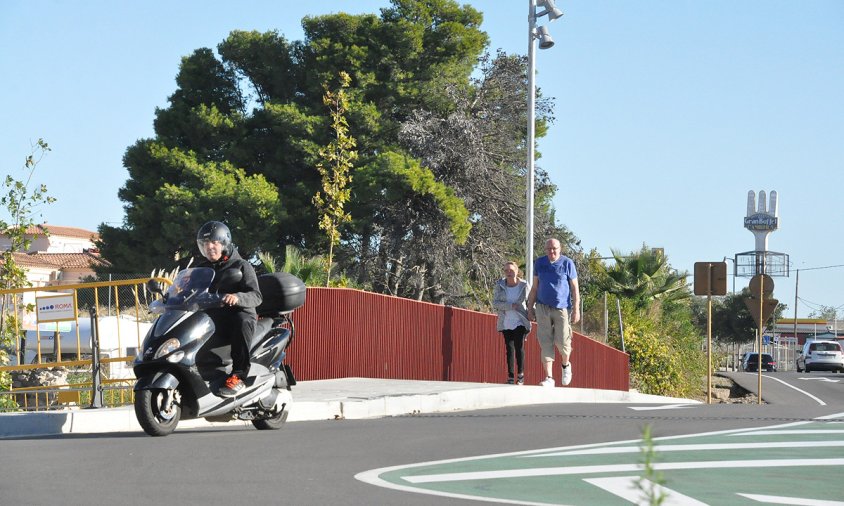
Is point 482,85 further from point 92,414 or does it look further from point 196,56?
point 92,414

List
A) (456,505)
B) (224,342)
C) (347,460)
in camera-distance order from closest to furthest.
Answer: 1. (456,505)
2. (347,460)
3. (224,342)

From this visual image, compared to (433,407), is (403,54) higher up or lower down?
higher up

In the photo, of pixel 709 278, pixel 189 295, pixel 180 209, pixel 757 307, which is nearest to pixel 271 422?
pixel 189 295

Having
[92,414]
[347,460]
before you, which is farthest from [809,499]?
[92,414]

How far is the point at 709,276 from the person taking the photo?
22.8 meters

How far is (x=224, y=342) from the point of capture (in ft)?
29.5

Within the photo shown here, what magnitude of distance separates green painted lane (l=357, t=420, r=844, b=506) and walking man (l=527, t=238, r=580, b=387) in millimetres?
5927

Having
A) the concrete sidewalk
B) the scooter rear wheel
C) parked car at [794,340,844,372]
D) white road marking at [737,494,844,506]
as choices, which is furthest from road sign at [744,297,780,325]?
parked car at [794,340,844,372]

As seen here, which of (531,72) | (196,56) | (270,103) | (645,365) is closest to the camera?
(531,72)

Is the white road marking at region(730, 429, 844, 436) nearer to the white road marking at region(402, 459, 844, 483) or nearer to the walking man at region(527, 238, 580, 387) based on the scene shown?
the white road marking at region(402, 459, 844, 483)

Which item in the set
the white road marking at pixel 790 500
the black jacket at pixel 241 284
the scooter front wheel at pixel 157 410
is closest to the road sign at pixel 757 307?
the black jacket at pixel 241 284

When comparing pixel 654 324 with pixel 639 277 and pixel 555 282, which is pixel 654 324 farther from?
pixel 555 282

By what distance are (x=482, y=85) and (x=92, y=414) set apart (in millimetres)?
32921

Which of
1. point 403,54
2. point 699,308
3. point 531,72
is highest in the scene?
point 403,54
